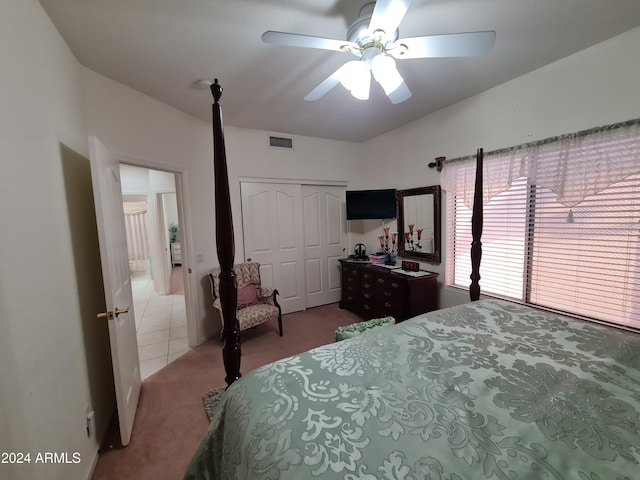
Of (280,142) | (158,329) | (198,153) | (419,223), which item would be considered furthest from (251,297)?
(419,223)

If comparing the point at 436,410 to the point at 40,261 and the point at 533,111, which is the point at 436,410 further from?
the point at 533,111

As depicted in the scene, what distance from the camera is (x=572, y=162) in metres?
1.86

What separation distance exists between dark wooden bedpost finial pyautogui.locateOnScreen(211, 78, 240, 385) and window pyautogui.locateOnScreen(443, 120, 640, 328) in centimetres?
236

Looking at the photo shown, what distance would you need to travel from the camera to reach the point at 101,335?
1.77 metres

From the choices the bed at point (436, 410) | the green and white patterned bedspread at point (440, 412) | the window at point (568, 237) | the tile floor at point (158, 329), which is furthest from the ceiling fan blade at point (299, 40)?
the tile floor at point (158, 329)

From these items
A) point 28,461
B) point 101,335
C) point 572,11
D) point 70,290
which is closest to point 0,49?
point 70,290

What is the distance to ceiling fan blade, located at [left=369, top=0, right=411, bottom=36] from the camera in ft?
3.28

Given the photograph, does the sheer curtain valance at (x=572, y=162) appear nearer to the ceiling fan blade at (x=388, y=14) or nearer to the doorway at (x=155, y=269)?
the ceiling fan blade at (x=388, y=14)

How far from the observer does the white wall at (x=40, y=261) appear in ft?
2.94

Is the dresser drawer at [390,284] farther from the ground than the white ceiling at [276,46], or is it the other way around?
the white ceiling at [276,46]

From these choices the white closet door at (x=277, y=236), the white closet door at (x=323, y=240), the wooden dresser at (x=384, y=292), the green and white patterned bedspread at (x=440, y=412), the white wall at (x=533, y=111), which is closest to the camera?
the green and white patterned bedspread at (x=440, y=412)

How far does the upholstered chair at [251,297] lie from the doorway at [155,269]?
0.39m

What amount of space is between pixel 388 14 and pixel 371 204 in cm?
251

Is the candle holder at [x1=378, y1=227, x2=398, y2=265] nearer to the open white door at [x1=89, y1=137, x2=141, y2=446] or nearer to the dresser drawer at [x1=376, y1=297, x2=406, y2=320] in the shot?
the dresser drawer at [x1=376, y1=297, x2=406, y2=320]
